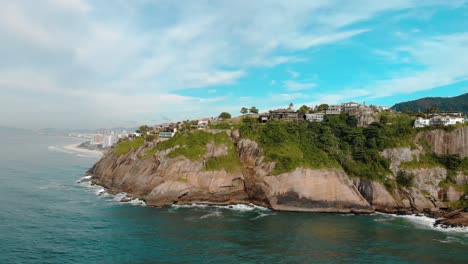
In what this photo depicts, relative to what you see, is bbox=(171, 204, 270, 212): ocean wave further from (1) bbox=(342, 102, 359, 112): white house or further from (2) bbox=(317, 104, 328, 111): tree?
(2) bbox=(317, 104, 328, 111): tree

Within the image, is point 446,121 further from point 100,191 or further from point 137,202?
point 100,191

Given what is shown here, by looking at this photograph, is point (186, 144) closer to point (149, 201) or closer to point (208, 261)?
point (149, 201)

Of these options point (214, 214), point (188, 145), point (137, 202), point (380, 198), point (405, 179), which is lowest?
point (214, 214)

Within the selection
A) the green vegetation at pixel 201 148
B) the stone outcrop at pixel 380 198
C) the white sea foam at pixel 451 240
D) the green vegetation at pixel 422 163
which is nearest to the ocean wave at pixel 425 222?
the stone outcrop at pixel 380 198

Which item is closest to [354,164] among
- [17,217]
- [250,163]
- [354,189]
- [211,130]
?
[354,189]

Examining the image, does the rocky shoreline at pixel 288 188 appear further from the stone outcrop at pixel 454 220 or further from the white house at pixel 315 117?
the white house at pixel 315 117

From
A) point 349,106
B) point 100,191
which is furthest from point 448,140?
point 100,191
